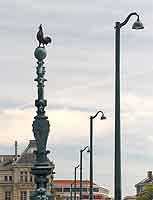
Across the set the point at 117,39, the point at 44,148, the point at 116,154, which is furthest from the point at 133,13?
the point at 44,148

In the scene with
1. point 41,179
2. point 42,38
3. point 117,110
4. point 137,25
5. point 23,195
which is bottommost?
point 41,179

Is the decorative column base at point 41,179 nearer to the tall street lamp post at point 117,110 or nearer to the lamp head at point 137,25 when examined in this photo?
the tall street lamp post at point 117,110

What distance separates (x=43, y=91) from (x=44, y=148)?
5.20 feet

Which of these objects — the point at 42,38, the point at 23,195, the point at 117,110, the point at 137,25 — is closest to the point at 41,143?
the point at 42,38

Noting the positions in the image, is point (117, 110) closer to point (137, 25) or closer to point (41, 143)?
point (137, 25)

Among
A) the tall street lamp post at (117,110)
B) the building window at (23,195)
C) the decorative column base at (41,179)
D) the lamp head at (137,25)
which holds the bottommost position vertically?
the decorative column base at (41,179)

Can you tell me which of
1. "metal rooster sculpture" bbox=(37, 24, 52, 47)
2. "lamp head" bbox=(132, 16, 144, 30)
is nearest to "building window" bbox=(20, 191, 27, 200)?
"lamp head" bbox=(132, 16, 144, 30)

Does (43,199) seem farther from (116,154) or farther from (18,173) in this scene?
(18,173)

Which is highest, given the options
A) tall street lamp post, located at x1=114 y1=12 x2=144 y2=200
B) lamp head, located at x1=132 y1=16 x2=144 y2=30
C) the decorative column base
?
lamp head, located at x1=132 y1=16 x2=144 y2=30

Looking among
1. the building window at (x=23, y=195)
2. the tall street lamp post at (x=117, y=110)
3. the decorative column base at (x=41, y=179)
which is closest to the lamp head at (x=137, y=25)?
the tall street lamp post at (x=117, y=110)

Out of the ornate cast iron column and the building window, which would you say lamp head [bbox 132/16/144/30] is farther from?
the building window

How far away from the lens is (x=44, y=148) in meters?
20.6

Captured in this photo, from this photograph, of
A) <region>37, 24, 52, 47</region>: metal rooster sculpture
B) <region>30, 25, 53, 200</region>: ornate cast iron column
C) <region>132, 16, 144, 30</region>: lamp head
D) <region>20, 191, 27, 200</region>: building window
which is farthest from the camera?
<region>20, 191, 27, 200</region>: building window

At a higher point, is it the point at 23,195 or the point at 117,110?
the point at 23,195
